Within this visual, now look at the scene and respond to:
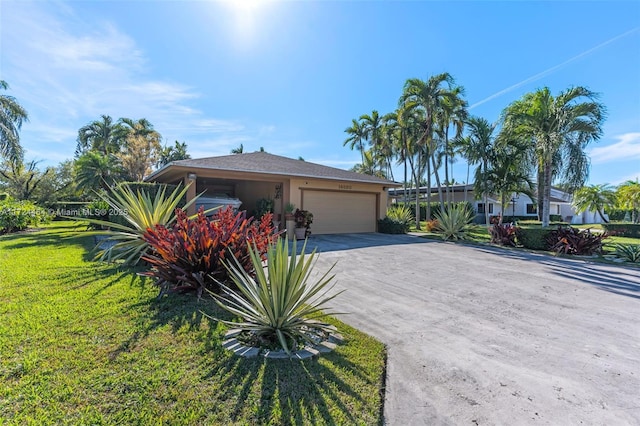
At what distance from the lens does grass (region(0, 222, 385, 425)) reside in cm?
213

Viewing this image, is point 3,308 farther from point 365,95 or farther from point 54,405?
point 365,95

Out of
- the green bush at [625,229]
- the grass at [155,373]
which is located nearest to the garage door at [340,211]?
the grass at [155,373]

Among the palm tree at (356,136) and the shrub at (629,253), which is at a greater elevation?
the palm tree at (356,136)

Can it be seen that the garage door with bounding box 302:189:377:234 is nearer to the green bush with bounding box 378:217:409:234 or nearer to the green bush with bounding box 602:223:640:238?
the green bush with bounding box 378:217:409:234

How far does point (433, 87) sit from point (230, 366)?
1873cm

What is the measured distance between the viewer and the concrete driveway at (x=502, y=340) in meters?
2.34

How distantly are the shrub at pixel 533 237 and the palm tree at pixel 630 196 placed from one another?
14.4m

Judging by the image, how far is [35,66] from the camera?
8.55m

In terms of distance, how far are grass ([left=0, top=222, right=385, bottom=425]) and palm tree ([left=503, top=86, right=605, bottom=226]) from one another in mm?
11846

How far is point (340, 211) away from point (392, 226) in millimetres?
3042

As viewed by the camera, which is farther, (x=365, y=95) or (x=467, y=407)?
(x=365, y=95)

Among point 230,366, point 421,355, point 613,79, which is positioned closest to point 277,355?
point 230,366

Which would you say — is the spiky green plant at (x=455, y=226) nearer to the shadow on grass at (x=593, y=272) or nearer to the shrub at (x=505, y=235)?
the shrub at (x=505, y=235)

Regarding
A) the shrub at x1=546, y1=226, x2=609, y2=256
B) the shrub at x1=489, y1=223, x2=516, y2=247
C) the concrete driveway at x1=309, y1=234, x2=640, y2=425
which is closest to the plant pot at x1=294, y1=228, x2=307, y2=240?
the concrete driveway at x1=309, y1=234, x2=640, y2=425
